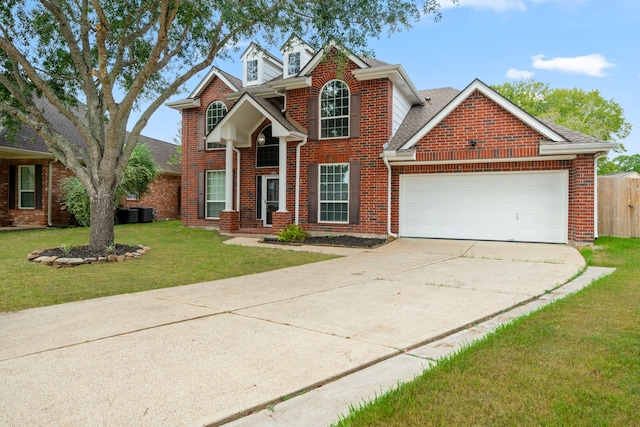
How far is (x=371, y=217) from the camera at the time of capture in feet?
44.1

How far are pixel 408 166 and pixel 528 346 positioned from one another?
1009 centimetres

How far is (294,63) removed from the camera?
16891 mm

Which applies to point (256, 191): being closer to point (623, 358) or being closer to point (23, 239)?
point (23, 239)

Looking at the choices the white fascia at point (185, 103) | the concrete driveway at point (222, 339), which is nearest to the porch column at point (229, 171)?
the white fascia at point (185, 103)

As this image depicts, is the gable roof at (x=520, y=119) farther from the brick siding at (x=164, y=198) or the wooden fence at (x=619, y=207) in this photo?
the brick siding at (x=164, y=198)

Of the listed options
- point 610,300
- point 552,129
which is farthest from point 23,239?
point 552,129

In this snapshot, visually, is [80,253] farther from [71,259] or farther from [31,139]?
→ [31,139]

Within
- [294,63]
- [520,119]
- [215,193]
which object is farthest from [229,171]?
[520,119]

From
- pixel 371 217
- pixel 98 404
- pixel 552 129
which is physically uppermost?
pixel 552 129

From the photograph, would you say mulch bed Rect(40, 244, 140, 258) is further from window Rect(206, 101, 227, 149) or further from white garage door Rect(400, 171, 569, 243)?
white garage door Rect(400, 171, 569, 243)

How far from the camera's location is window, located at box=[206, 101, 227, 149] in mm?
16986

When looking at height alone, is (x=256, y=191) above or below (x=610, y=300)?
above

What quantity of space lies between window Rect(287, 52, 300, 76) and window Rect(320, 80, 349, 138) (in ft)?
10.8

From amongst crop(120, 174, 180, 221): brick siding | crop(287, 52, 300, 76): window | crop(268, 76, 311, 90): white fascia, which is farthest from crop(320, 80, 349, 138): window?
crop(120, 174, 180, 221): brick siding
